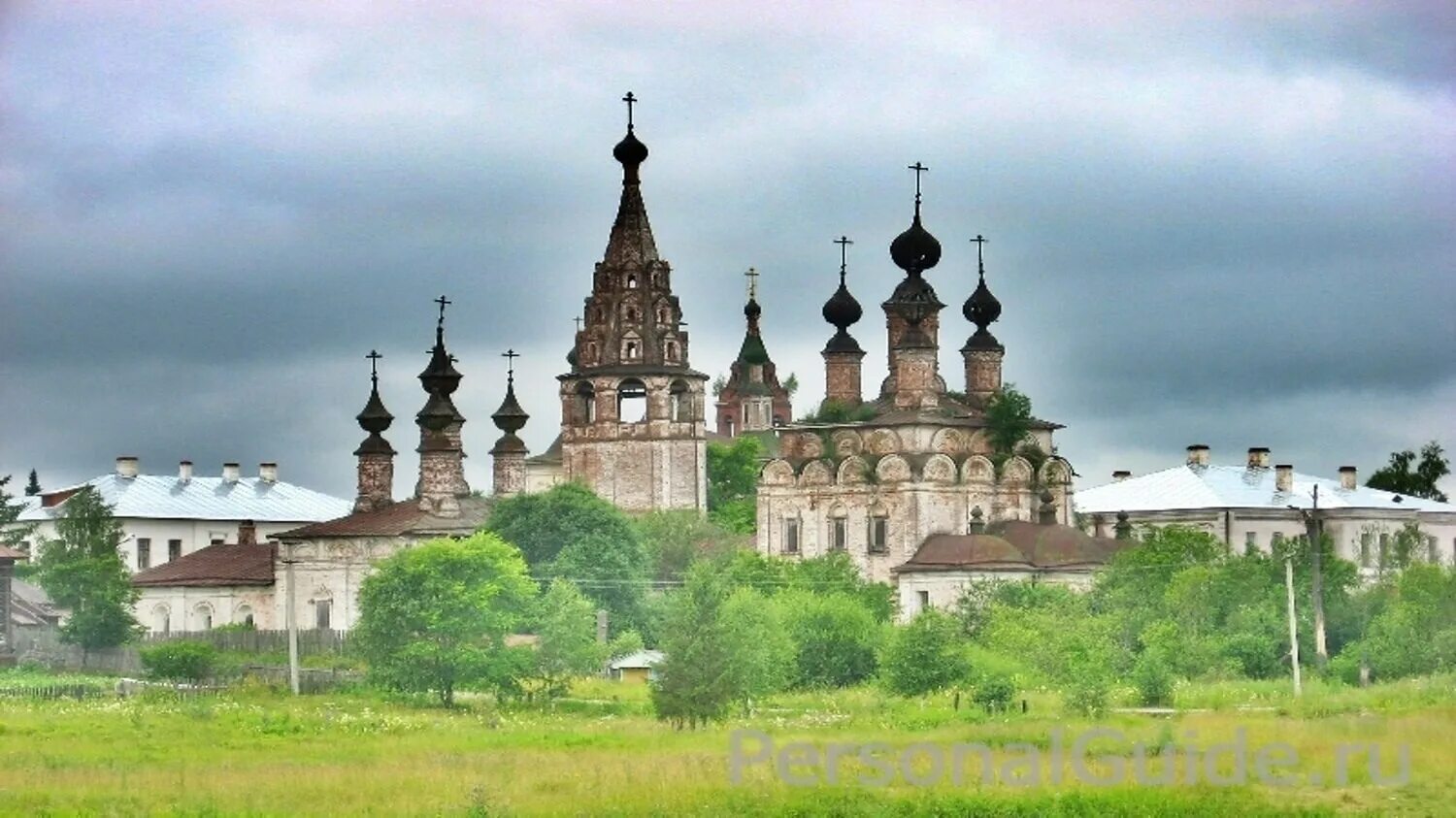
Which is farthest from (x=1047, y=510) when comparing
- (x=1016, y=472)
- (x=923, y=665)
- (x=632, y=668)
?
(x=923, y=665)

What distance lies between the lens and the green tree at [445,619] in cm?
4131

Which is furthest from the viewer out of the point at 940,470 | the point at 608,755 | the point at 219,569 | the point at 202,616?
the point at 219,569

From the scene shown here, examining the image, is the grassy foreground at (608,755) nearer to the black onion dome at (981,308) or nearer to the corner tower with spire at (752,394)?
the black onion dome at (981,308)

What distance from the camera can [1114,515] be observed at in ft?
204

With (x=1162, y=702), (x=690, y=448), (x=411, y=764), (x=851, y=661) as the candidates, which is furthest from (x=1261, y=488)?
(x=411, y=764)

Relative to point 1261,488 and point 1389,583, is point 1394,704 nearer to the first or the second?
point 1389,583

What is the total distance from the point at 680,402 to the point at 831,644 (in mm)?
17587

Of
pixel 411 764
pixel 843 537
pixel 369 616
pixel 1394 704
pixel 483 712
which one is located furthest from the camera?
pixel 843 537

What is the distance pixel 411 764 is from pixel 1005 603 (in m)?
21.2

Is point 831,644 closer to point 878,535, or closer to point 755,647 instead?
point 755,647

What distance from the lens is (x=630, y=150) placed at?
61.2 m

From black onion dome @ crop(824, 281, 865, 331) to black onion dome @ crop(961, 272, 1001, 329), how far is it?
2623 mm

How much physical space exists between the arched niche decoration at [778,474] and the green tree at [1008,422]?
384cm

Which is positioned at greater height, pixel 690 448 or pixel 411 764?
pixel 690 448
